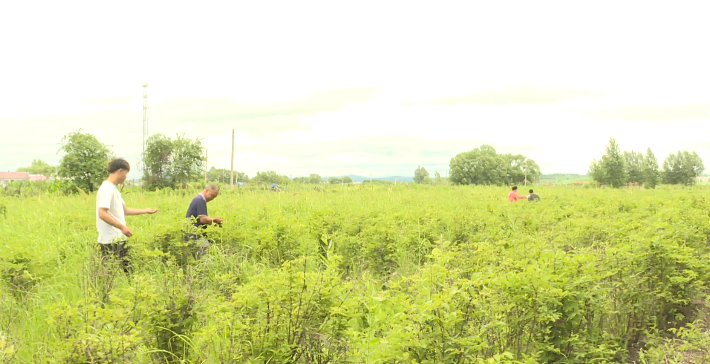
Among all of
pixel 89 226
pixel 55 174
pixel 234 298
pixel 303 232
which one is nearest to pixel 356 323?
pixel 234 298

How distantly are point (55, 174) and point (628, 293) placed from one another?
31874 mm

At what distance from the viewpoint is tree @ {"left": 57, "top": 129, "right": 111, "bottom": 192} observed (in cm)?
2786

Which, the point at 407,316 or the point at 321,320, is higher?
the point at 407,316

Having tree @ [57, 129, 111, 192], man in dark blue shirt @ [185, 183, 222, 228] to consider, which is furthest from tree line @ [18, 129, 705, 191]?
man in dark blue shirt @ [185, 183, 222, 228]

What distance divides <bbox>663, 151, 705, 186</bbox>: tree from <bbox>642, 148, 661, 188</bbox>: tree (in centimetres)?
547

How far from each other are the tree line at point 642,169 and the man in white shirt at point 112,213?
6846cm

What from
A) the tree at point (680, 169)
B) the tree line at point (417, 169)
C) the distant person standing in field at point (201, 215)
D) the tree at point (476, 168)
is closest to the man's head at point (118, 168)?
the distant person standing in field at point (201, 215)

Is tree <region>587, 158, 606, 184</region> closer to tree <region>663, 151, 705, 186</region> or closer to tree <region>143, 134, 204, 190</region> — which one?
tree <region>663, 151, 705, 186</region>

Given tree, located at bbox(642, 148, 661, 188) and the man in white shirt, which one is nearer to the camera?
the man in white shirt

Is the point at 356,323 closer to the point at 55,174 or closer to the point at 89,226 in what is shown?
the point at 89,226

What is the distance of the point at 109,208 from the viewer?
18.1 ft

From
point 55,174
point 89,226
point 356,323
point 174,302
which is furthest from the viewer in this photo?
point 55,174

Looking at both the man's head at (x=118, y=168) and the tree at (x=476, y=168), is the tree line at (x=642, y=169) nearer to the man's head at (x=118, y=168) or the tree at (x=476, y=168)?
the tree at (x=476, y=168)

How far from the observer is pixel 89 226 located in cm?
1002
